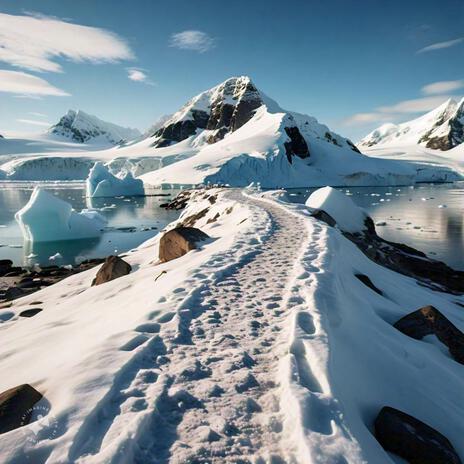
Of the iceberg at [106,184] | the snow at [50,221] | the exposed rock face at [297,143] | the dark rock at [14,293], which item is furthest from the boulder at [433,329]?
the exposed rock face at [297,143]

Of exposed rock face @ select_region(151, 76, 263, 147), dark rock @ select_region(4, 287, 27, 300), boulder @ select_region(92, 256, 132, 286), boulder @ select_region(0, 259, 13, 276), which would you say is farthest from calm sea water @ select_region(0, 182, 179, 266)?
exposed rock face @ select_region(151, 76, 263, 147)

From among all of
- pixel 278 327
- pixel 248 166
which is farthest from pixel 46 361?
pixel 248 166

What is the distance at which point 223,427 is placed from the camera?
2.53 meters

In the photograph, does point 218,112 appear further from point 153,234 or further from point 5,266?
point 5,266

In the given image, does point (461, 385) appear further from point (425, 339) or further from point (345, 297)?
point (345, 297)

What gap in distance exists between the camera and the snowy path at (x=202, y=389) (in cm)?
233

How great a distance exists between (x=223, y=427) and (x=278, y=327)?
1599 millimetres

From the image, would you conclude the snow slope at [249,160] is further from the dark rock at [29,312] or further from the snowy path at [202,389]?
the snowy path at [202,389]

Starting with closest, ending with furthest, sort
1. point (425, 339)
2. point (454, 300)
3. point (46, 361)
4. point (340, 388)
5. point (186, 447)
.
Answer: point (186, 447)
point (340, 388)
point (46, 361)
point (425, 339)
point (454, 300)

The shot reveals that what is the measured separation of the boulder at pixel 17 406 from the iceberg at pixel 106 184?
52118 millimetres

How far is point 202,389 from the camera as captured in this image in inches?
115

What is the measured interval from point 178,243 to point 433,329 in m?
5.99

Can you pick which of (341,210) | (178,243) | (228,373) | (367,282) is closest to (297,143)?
(341,210)

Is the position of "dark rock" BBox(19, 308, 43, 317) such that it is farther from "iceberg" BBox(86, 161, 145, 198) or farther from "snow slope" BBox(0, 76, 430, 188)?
"snow slope" BBox(0, 76, 430, 188)
